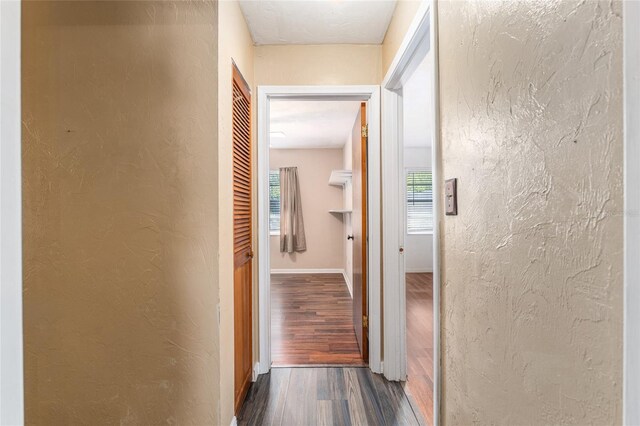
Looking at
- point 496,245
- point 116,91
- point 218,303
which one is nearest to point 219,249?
point 218,303

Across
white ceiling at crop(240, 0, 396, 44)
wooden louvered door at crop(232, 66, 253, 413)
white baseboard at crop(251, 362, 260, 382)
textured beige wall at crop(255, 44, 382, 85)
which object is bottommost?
white baseboard at crop(251, 362, 260, 382)

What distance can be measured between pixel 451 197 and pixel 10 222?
3.70 feet

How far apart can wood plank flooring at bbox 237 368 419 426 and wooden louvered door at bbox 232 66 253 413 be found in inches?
5.2

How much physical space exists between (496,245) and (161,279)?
1.35m

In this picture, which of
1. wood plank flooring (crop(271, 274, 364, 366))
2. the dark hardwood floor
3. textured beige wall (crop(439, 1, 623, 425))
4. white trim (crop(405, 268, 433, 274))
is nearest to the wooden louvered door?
wood plank flooring (crop(271, 274, 364, 366))

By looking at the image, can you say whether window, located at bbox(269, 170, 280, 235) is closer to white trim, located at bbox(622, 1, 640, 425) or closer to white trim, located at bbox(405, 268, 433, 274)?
white trim, located at bbox(405, 268, 433, 274)

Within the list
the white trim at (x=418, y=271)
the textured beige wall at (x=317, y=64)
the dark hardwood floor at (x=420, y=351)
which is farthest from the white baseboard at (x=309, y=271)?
the textured beige wall at (x=317, y=64)

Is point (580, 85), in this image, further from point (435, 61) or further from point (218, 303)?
point (218, 303)

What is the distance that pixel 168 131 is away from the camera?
147cm

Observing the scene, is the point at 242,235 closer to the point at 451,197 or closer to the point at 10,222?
the point at 451,197

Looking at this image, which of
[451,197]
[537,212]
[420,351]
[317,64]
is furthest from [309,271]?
[537,212]

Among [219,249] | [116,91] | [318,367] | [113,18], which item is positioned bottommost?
[318,367]

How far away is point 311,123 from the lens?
4391 millimetres

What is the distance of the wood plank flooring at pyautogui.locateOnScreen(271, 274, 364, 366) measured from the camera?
255cm
